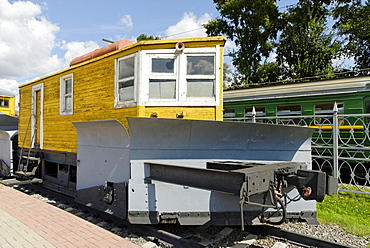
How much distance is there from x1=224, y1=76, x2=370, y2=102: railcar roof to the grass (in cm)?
371

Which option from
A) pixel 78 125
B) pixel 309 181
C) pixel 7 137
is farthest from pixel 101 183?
pixel 7 137

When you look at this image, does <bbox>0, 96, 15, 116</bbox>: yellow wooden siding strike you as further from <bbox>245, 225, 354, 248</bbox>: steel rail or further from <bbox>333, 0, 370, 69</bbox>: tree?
<bbox>333, 0, 370, 69</bbox>: tree

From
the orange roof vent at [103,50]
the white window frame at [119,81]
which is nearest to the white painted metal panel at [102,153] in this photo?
the white window frame at [119,81]

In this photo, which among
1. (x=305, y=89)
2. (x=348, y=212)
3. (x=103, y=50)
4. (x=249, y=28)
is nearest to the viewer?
(x=348, y=212)

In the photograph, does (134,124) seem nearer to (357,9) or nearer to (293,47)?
(293,47)

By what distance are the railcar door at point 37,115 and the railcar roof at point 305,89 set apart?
24.1 ft

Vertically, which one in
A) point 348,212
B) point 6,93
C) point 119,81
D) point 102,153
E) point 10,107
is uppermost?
point 6,93

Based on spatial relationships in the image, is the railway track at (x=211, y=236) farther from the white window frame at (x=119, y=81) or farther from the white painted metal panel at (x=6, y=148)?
the white painted metal panel at (x=6, y=148)

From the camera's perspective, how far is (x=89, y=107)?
21.6 ft

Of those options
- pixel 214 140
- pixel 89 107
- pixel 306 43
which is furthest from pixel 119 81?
pixel 306 43

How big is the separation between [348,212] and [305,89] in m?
5.24

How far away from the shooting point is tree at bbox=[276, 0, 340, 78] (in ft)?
58.4

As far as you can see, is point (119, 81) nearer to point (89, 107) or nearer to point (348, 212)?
point (89, 107)

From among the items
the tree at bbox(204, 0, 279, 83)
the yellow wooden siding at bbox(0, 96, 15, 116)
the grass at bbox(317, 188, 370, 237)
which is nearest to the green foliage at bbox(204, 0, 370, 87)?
the tree at bbox(204, 0, 279, 83)
